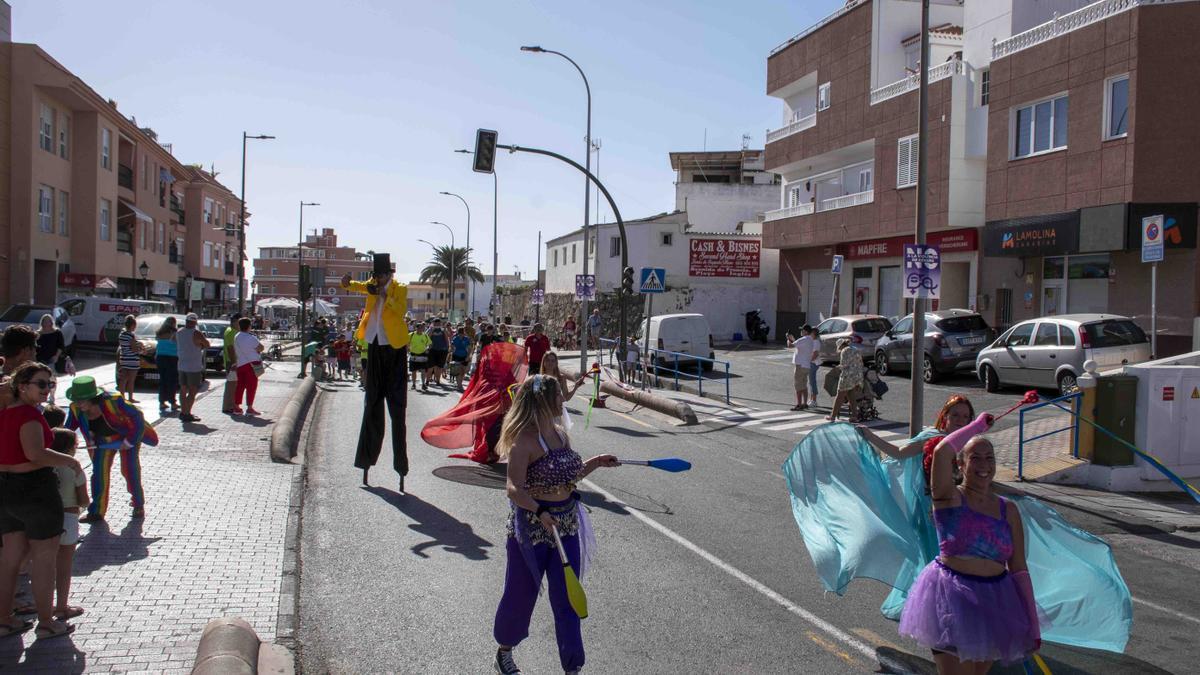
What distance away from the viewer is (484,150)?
2217cm

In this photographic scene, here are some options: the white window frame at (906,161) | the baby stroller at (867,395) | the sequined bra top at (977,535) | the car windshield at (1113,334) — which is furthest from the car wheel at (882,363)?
the sequined bra top at (977,535)

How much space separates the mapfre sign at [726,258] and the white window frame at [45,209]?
2777 centimetres

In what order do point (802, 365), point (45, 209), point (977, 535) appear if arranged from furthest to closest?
point (45, 209) < point (802, 365) < point (977, 535)

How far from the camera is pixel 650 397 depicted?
750 inches

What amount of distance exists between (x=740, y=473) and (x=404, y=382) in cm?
460

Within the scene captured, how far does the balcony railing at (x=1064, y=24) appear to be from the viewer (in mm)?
20438

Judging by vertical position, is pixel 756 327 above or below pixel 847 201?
below

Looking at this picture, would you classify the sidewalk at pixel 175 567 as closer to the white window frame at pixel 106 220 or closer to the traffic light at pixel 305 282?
the traffic light at pixel 305 282

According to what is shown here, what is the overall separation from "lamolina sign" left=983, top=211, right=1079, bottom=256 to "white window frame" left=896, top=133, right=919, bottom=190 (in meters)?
4.44

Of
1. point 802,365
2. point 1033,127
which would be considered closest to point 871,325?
point 1033,127

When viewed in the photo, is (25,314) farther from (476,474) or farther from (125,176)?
(476,474)

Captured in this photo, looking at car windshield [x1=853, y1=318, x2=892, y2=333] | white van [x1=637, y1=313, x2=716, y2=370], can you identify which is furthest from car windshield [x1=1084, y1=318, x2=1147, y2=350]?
white van [x1=637, y1=313, x2=716, y2=370]

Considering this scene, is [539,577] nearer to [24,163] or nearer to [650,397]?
[650,397]

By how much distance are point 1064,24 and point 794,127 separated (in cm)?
1464
